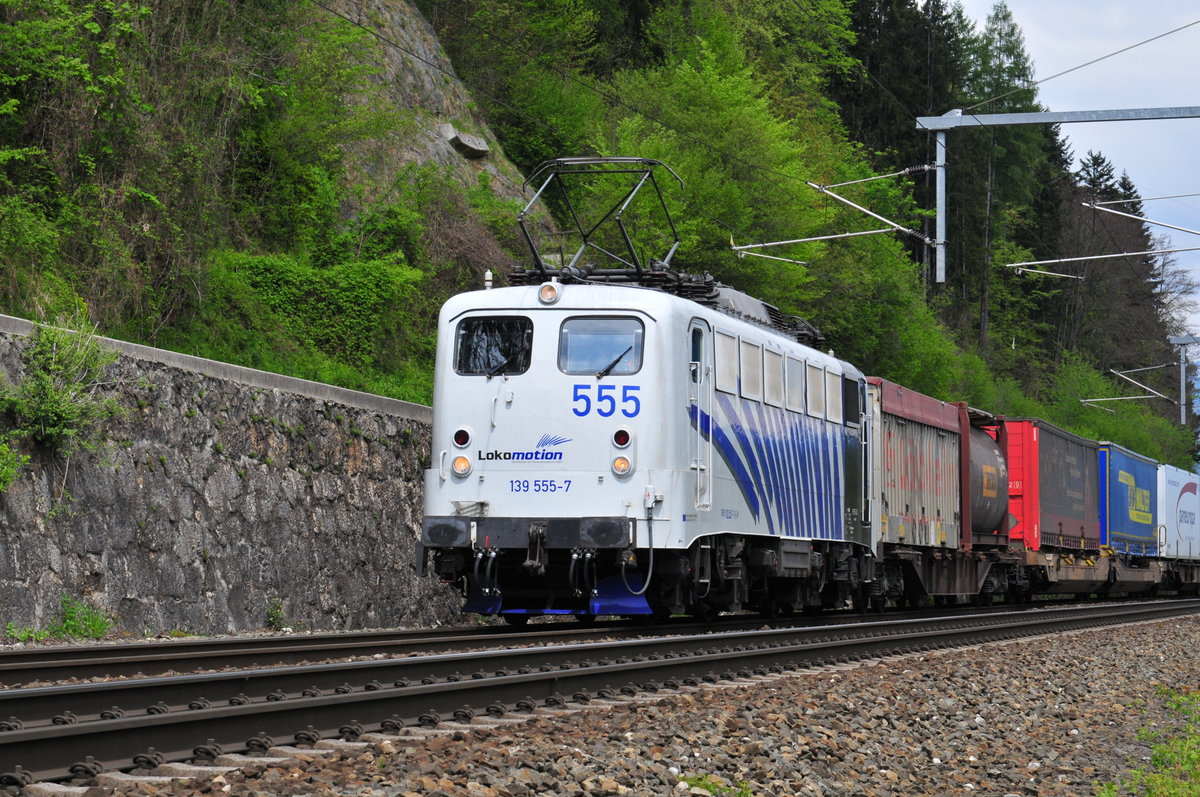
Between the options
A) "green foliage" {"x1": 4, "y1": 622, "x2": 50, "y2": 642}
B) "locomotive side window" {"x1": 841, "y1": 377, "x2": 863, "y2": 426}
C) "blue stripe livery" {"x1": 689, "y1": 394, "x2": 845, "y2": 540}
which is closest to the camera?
"green foliage" {"x1": 4, "y1": 622, "x2": 50, "y2": 642}

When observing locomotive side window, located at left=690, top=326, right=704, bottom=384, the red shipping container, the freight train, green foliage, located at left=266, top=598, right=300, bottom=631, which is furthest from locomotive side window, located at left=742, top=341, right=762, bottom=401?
the red shipping container

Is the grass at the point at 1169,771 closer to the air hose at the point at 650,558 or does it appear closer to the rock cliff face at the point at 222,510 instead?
the air hose at the point at 650,558

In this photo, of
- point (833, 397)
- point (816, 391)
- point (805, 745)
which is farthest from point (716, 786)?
point (833, 397)

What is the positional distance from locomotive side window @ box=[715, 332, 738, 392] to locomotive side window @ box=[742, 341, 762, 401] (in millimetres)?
262

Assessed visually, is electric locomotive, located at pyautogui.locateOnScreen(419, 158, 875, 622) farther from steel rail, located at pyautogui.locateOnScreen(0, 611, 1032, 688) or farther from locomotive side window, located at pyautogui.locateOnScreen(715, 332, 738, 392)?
steel rail, located at pyautogui.locateOnScreen(0, 611, 1032, 688)

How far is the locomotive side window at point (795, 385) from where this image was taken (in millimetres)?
17812

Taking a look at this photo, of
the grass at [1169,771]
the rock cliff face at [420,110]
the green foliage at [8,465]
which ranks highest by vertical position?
the rock cliff face at [420,110]

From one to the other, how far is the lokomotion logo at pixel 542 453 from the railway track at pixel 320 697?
7.74ft

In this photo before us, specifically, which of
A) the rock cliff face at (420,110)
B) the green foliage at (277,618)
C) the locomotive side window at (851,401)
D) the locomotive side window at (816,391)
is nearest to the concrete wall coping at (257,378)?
the green foliage at (277,618)

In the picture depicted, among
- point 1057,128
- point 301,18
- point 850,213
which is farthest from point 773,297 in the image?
point 1057,128

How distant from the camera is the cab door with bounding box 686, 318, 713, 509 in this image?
1482 centimetres

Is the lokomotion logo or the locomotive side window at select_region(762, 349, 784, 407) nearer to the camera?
the lokomotion logo

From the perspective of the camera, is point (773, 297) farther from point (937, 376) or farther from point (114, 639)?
point (114, 639)

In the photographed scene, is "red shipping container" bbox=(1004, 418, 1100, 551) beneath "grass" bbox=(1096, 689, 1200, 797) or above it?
above
